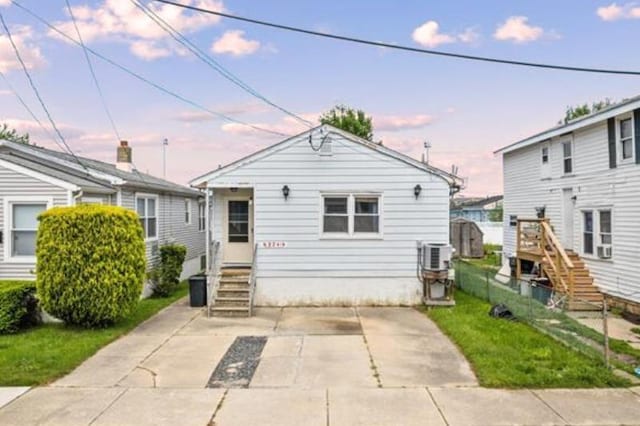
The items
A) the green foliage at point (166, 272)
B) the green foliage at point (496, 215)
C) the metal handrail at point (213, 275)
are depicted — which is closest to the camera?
the metal handrail at point (213, 275)

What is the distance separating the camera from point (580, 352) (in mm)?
7754

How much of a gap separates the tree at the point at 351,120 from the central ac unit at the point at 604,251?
25.0 meters

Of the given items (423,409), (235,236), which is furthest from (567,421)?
(235,236)

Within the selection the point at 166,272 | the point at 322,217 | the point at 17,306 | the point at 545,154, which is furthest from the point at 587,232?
the point at 17,306

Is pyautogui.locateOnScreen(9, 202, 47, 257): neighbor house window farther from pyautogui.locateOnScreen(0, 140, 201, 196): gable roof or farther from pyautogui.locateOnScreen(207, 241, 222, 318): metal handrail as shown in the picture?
pyautogui.locateOnScreen(207, 241, 222, 318): metal handrail

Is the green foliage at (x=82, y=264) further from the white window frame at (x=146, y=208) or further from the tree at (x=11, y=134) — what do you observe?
the tree at (x=11, y=134)

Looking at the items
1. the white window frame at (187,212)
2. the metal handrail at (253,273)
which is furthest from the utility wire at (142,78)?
the metal handrail at (253,273)

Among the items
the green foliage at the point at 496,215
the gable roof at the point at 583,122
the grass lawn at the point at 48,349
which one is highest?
the gable roof at the point at 583,122

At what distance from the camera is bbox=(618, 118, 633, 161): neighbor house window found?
12.7 meters

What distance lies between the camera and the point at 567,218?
1595cm

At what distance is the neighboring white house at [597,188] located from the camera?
40.6 ft

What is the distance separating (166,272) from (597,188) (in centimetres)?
1279

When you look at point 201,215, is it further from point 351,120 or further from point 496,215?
point 496,215

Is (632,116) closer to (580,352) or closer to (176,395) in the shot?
(580,352)
